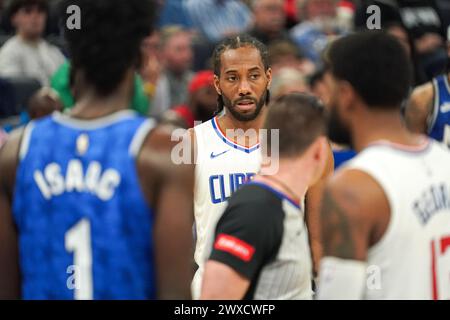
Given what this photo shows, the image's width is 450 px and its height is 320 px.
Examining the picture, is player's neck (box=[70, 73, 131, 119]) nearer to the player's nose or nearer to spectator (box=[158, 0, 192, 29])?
the player's nose

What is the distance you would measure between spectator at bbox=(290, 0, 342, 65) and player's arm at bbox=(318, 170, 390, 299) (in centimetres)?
992

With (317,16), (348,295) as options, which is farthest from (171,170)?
(317,16)

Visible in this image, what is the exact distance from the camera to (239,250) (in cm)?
447

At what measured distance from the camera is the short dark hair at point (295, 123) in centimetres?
468

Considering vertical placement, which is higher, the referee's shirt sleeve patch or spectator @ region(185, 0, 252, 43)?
spectator @ region(185, 0, 252, 43)

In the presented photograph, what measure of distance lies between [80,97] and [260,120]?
8.69 feet

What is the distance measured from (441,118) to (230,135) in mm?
1859

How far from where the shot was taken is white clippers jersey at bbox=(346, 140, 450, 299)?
4.16 meters

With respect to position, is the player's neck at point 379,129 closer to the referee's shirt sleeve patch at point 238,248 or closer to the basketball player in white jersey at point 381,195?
the basketball player in white jersey at point 381,195

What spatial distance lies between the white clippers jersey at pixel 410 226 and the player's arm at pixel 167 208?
0.70 metres

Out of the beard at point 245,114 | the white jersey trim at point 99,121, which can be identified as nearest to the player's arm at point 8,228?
the white jersey trim at point 99,121

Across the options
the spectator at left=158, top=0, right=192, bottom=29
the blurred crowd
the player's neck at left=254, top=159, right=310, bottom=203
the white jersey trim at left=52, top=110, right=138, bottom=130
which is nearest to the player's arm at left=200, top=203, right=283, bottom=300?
the player's neck at left=254, top=159, right=310, bottom=203

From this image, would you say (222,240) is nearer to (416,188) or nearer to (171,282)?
(171,282)

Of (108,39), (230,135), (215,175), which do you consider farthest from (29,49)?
(108,39)
